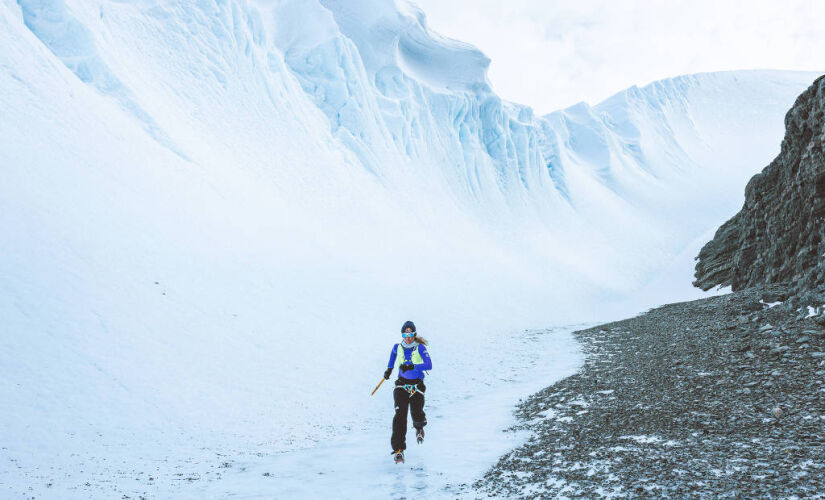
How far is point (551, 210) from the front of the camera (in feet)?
188

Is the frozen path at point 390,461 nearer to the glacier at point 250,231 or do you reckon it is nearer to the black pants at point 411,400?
the black pants at point 411,400

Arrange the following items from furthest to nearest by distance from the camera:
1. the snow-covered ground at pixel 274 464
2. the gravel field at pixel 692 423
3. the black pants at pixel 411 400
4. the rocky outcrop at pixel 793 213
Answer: the rocky outcrop at pixel 793 213 < the black pants at pixel 411 400 < the snow-covered ground at pixel 274 464 < the gravel field at pixel 692 423

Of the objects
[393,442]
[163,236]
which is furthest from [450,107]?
[393,442]

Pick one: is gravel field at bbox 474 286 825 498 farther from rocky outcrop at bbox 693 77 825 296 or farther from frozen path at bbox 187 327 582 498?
rocky outcrop at bbox 693 77 825 296

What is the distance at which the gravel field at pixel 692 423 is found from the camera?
5.07m

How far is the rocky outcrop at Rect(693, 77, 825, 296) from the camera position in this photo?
17.5 metres

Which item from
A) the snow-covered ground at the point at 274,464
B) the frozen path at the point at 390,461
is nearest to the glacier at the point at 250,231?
the snow-covered ground at the point at 274,464

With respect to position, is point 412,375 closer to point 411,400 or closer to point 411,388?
point 411,388

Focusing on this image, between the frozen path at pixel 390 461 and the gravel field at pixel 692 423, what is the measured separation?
550 millimetres

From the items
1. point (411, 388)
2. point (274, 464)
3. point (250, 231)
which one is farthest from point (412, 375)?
point (250, 231)

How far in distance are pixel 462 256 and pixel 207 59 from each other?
69.2ft

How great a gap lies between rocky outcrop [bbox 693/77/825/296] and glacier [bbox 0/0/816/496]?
→ 8.90 meters

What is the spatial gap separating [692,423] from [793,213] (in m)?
17.3

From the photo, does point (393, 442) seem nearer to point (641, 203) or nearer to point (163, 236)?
point (163, 236)
